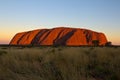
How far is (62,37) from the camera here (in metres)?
130

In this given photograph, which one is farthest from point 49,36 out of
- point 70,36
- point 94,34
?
point 94,34

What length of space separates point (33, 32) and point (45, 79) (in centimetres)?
14534

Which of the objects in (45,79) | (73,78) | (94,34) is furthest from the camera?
(94,34)

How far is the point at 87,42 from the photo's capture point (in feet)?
→ 418

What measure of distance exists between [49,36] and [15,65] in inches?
4973

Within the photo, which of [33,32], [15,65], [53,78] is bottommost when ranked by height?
[33,32]

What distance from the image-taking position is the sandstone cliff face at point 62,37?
125m

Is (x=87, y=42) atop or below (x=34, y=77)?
below

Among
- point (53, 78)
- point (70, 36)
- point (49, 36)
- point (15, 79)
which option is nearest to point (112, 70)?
point (53, 78)

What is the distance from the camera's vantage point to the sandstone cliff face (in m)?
125

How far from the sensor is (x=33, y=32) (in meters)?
151

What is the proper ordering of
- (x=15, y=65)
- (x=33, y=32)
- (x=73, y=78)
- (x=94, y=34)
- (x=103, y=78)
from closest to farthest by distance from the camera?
(x=73, y=78) < (x=103, y=78) < (x=15, y=65) < (x=94, y=34) < (x=33, y=32)

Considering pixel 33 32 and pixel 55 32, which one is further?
pixel 33 32

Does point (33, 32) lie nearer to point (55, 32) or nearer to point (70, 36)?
point (55, 32)
